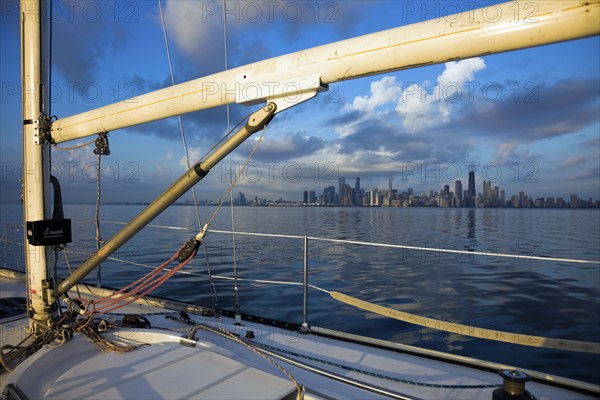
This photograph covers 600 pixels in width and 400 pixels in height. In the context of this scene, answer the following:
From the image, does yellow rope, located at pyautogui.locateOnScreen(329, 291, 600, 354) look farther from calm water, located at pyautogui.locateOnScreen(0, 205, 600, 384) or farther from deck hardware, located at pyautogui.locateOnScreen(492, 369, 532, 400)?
calm water, located at pyautogui.locateOnScreen(0, 205, 600, 384)

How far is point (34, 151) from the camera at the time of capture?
297 cm

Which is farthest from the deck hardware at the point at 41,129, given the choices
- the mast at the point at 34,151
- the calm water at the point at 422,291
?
the calm water at the point at 422,291

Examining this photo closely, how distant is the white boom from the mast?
793mm

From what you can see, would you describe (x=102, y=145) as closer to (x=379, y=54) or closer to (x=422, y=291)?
(x=379, y=54)

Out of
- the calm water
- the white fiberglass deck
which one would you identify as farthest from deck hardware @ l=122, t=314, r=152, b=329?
the calm water

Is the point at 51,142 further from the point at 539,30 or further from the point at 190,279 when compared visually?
the point at 190,279

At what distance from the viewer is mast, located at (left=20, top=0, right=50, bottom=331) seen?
2934 millimetres

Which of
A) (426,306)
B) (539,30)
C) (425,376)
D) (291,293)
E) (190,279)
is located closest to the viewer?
(539,30)

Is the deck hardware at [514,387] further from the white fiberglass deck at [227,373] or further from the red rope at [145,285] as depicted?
the red rope at [145,285]

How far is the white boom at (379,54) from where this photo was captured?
4.20 feet

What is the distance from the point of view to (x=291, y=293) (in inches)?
321

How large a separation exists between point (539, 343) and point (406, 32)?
8.08 feet

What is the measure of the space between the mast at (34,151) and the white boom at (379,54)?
2.60 feet

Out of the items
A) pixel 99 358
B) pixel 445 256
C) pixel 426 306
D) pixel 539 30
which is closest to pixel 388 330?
pixel 426 306
